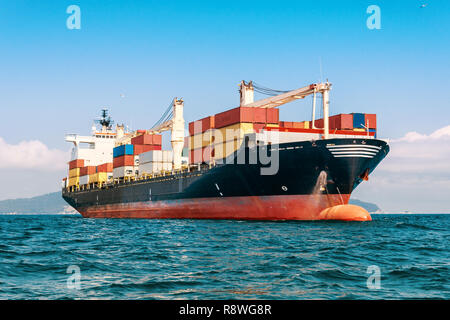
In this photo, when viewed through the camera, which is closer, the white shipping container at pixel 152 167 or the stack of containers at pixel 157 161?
the white shipping container at pixel 152 167

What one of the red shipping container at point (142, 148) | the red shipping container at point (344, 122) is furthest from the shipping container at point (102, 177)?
the red shipping container at point (344, 122)

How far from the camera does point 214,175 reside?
38938mm

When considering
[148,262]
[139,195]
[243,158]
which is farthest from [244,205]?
[148,262]

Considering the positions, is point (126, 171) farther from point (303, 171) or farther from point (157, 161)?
point (303, 171)

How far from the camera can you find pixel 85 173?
228ft

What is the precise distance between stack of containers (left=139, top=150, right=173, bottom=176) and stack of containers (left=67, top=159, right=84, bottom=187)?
22.0 meters

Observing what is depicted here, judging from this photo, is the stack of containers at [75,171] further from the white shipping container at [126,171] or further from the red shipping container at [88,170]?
the white shipping container at [126,171]

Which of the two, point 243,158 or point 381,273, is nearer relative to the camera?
point 381,273

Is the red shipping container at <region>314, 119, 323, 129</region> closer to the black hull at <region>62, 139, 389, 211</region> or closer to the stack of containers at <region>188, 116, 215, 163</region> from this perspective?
the black hull at <region>62, 139, 389, 211</region>

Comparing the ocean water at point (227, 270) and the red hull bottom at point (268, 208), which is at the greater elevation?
the red hull bottom at point (268, 208)

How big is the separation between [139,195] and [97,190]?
1342cm

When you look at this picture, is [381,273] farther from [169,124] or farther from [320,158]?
[169,124]

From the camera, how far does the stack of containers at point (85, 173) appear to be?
68.2 m

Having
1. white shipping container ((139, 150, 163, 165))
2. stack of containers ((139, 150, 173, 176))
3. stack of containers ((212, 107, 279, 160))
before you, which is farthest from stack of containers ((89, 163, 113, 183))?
stack of containers ((212, 107, 279, 160))
